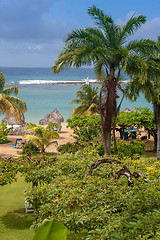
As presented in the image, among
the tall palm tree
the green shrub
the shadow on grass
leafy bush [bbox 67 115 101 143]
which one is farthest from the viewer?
leafy bush [bbox 67 115 101 143]

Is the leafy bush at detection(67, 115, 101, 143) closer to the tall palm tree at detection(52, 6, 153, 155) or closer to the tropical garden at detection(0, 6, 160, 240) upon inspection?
the tropical garden at detection(0, 6, 160, 240)

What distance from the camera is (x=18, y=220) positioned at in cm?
1036

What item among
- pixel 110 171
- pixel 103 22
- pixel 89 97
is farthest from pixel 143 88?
pixel 89 97

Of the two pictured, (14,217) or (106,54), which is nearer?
(14,217)

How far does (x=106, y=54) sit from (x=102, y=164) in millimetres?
8934

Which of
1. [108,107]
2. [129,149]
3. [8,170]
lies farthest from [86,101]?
[8,170]

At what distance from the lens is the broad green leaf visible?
6.50 feet

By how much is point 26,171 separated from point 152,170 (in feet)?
12.5

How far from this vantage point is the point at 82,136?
20203mm

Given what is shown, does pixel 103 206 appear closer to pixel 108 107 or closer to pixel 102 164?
pixel 102 164

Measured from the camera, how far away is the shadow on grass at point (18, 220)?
390 inches

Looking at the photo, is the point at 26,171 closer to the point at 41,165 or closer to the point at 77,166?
the point at 41,165

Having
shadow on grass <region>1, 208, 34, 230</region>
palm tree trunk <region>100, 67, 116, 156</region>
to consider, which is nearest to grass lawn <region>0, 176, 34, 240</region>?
shadow on grass <region>1, 208, 34, 230</region>

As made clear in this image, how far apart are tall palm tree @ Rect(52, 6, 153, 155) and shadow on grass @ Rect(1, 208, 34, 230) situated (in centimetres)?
660
